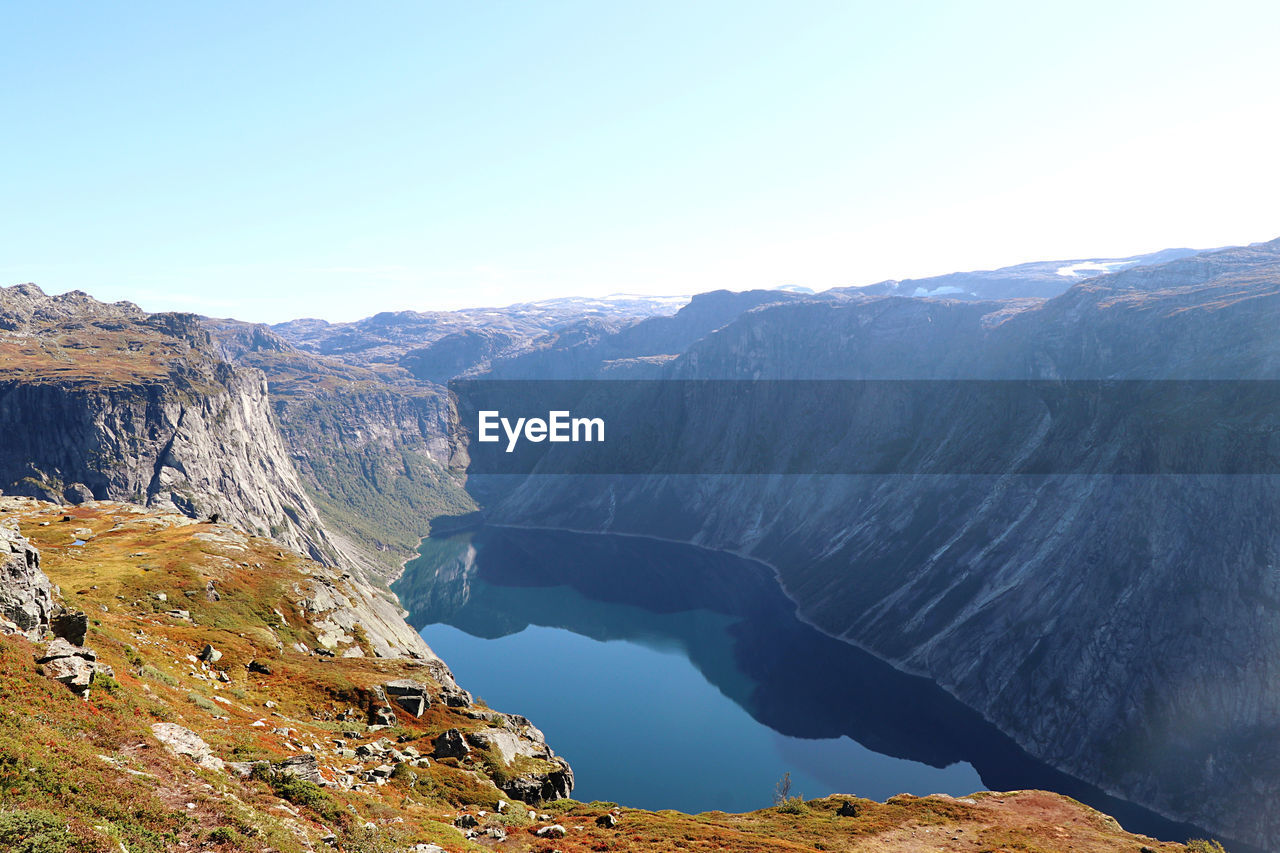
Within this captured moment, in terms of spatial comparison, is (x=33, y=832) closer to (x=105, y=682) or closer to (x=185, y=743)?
(x=185, y=743)

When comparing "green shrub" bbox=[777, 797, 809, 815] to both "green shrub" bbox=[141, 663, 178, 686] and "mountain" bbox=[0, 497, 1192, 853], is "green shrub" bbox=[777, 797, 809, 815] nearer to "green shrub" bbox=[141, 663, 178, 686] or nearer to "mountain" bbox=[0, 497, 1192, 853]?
"mountain" bbox=[0, 497, 1192, 853]

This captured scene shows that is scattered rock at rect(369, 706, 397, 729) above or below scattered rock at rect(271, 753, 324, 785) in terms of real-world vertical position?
below

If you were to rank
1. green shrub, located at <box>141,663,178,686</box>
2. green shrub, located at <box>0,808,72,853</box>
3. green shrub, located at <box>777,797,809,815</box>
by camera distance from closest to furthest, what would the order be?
green shrub, located at <box>0,808,72,853</box> < green shrub, located at <box>141,663,178,686</box> < green shrub, located at <box>777,797,809,815</box>

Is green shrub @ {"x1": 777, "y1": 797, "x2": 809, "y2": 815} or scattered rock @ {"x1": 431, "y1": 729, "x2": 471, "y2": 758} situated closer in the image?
scattered rock @ {"x1": 431, "y1": 729, "x2": 471, "y2": 758}

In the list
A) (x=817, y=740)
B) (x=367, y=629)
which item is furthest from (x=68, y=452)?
(x=817, y=740)

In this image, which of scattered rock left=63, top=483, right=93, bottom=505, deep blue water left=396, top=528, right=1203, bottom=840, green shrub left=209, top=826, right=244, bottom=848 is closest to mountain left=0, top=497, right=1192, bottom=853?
green shrub left=209, top=826, right=244, bottom=848

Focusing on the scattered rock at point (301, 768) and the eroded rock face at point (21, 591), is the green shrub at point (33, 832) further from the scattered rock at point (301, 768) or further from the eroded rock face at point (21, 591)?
the eroded rock face at point (21, 591)

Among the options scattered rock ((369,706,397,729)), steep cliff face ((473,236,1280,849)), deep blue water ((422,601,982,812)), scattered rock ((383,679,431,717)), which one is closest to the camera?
scattered rock ((369,706,397,729))

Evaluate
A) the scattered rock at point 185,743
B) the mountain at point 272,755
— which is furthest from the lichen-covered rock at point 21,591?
the scattered rock at point 185,743
